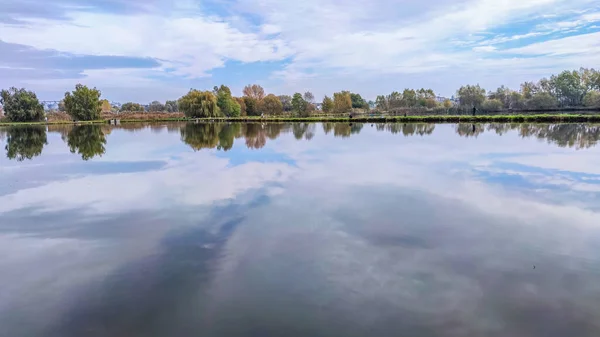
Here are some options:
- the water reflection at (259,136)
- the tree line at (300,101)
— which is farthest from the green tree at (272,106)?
the water reflection at (259,136)

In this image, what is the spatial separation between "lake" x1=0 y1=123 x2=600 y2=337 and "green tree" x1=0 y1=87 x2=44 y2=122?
1989 inches

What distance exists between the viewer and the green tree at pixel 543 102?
48844mm

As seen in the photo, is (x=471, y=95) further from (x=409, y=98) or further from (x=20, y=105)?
(x=20, y=105)

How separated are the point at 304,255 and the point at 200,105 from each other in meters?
49.6

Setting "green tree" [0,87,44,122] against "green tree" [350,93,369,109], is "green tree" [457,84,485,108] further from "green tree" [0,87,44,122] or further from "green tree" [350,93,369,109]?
"green tree" [0,87,44,122]

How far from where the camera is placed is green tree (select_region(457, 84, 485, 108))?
6069 cm

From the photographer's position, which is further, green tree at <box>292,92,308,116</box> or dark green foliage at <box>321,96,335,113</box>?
dark green foliage at <box>321,96,335,113</box>

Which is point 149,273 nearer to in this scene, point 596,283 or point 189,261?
point 189,261

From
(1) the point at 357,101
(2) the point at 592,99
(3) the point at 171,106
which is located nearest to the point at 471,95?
(2) the point at 592,99

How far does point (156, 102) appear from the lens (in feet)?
387

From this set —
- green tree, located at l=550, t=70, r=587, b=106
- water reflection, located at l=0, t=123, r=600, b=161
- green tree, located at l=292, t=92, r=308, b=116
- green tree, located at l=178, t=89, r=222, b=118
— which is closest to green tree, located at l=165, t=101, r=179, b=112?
green tree, located at l=178, t=89, r=222, b=118

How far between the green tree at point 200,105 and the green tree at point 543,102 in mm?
42522

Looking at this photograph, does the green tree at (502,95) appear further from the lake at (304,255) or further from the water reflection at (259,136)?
the lake at (304,255)

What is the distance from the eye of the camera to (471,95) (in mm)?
61156
